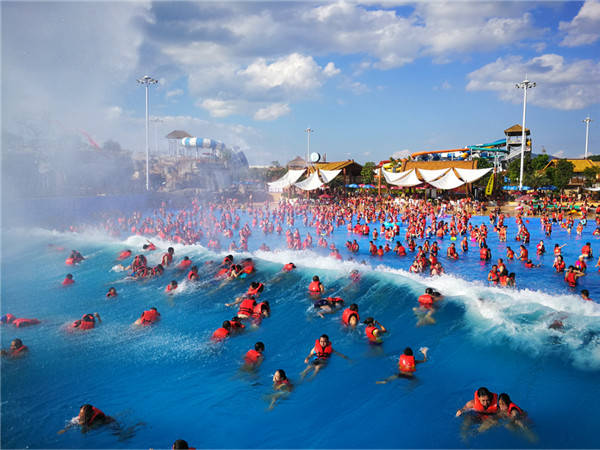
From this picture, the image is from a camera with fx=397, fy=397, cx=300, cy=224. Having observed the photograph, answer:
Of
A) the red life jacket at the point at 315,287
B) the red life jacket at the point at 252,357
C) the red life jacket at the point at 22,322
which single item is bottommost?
the red life jacket at the point at 22,322

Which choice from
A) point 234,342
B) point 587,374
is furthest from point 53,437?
point 587,374

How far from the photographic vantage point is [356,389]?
307 inches

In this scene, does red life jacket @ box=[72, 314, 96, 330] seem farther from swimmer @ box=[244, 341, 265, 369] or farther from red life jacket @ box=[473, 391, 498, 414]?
red life jacket @ box=[473, 391, 498, 414]

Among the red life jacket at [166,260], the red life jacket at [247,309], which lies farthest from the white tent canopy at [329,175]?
the red life jacket at [247,309]

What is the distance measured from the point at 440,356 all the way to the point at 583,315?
15.3 ft

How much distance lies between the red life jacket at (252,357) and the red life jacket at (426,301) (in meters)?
5.42

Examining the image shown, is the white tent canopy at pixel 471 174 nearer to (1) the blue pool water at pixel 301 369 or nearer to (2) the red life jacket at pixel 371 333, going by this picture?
(1) the blue pool water at pixel 301 369

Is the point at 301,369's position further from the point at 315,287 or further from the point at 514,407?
the point at 315,287

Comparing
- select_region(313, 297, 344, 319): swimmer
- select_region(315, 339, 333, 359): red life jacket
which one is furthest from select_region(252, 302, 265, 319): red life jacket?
select_region(315, 339, 333, 359): red life jacket

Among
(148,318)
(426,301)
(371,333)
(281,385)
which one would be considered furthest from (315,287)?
(281,385)

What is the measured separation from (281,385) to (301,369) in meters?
0.87

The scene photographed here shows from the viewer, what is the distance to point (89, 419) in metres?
6.79

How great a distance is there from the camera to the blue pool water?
6699 mm

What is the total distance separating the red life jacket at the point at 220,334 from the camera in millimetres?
9977
